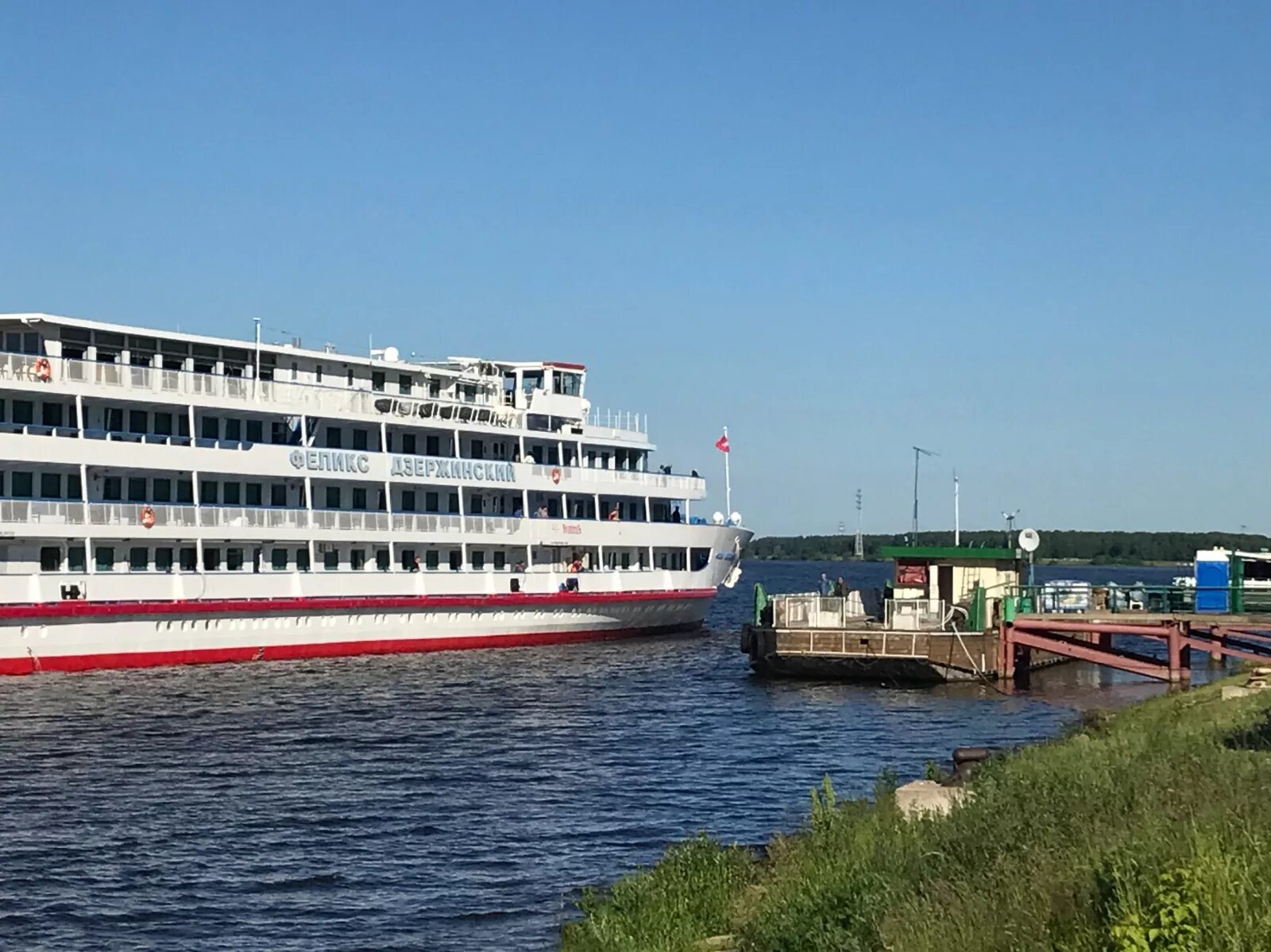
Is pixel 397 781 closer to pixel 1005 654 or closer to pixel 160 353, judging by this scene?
pixel 1005 654

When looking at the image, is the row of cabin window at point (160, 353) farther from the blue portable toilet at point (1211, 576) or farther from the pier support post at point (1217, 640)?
the pier support post at point (1217, 640)

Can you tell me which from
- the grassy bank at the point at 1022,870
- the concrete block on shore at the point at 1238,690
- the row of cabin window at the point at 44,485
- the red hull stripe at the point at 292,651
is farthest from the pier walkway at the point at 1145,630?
the row of cabin window at the point at 44,485

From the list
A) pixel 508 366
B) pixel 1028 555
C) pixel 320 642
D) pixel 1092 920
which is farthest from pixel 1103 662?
pixel 1092 920

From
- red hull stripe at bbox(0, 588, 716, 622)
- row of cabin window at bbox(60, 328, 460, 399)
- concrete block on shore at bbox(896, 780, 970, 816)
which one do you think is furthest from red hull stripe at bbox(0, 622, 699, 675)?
concrete block on shore at bbox(896, 780, 970, 816)

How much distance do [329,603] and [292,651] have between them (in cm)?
187

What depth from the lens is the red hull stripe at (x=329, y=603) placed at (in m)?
41.6

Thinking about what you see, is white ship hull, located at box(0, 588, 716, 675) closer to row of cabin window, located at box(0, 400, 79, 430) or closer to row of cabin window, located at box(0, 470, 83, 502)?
row of cabin window, located at box(0, 470, 83, 502)

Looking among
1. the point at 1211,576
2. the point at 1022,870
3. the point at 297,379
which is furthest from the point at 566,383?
the point at 1022,870

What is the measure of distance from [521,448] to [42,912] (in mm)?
41171

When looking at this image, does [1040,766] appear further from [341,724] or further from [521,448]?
[521,448]

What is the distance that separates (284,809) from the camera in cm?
2459

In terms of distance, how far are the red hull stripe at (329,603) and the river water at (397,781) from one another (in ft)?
5.78

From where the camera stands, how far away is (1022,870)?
35.3 feet

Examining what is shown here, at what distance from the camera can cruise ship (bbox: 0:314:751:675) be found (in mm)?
42500
